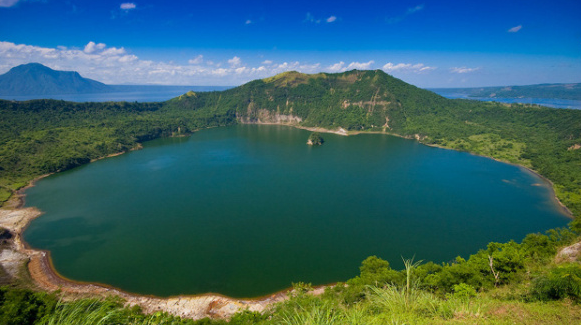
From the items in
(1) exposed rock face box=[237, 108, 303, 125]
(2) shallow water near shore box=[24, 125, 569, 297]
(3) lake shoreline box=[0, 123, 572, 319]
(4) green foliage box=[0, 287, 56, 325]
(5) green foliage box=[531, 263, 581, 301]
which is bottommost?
(3) lake shoreline box=[0, 123, 572, 319]

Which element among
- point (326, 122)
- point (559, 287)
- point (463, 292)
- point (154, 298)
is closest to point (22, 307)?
point (154, 298)

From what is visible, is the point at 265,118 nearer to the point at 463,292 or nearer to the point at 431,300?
the point at 463,292

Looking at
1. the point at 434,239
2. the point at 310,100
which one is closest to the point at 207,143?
the point at 310,100

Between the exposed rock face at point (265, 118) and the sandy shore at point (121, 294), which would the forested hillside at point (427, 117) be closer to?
the exposed rock face at point (265, 118)

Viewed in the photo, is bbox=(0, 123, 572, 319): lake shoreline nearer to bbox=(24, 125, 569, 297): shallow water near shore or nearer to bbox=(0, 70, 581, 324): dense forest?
bbox=(24, 125, 569, 297): shallow water near shore

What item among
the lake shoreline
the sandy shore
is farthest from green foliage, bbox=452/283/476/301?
the sandy shore

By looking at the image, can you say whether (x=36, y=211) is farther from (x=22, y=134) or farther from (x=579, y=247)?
(x=579, y=247)
